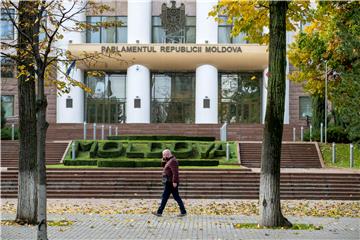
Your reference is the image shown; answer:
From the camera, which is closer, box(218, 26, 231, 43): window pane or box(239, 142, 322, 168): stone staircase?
box(239, 142, 322, 168): stone staircase

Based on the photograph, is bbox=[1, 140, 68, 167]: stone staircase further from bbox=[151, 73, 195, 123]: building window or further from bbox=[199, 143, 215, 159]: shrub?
bbox=[151, 73, 195, 123]: building window

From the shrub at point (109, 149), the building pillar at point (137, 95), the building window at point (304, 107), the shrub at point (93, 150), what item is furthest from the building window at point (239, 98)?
the shrub at point (93, 150)

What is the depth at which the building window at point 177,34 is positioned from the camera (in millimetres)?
48094

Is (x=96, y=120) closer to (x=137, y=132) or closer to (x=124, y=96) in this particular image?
(x=124, y=96)

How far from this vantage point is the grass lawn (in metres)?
28.3

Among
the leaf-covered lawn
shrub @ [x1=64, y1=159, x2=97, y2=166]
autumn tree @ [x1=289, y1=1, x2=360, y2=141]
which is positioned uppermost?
Result: autumn tree @ [x1=289, y1=1, x2=360, y2=141]

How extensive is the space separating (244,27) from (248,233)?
584 cm

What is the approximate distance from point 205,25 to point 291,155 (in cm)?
1877

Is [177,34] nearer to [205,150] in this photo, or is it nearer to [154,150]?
[154,150]

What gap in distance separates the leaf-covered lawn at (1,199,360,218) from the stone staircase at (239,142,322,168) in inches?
390

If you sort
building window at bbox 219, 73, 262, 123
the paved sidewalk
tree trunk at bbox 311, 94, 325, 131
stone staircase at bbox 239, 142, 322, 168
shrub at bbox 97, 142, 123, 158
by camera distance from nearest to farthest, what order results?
the paved sidewalk < shrub at bbox 97, 142, 123, 158 < stone staircase at bbox 239, 142, 322, 168 < tree trunk at bbox 311, 94, 325, 131 < building window at bbox 219, 73, 262, 123

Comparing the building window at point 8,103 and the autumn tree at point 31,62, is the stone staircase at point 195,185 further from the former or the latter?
the building window at point 8,103

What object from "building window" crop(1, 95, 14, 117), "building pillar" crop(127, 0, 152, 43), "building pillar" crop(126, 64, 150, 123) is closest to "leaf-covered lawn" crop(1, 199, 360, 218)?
"building pillar" crop(126, 64, 150, 123)

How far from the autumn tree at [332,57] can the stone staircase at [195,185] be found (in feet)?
8.40
